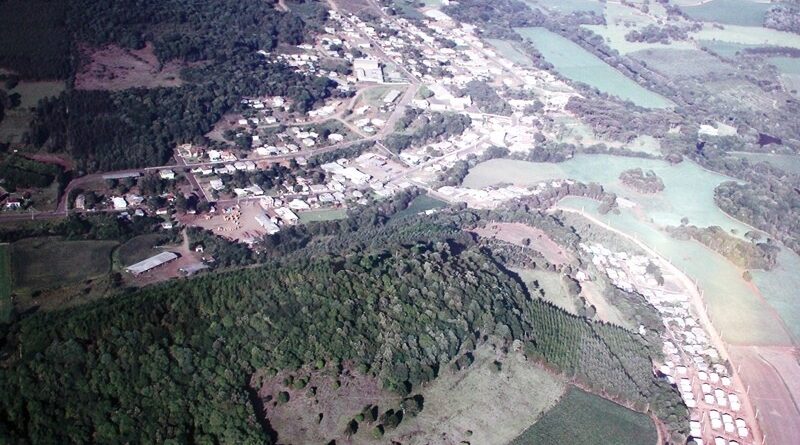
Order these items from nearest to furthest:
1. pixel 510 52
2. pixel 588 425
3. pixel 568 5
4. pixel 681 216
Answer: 1. pixel 588 425
2. pixel 681 216
3. pixel 510 52
4. pixel 568 5

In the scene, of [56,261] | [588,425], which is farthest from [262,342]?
[588,425]

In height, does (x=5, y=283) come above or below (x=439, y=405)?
below

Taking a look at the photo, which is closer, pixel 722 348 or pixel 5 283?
pixel 5 283

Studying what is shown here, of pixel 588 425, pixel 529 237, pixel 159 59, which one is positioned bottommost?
pixel 159 59

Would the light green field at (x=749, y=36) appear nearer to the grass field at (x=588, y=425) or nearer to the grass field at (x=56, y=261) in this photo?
the grass field at (x=588, y=425)

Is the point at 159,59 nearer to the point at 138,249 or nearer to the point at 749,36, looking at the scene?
the point at 138,249

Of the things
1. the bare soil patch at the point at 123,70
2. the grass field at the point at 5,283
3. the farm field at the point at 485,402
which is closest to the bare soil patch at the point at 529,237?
the farm field at the point at 485,402

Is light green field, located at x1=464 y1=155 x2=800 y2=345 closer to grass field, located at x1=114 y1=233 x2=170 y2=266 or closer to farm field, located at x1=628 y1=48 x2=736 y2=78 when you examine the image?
grass field, located at x1=114 y1=233 x2=170 y2=266
